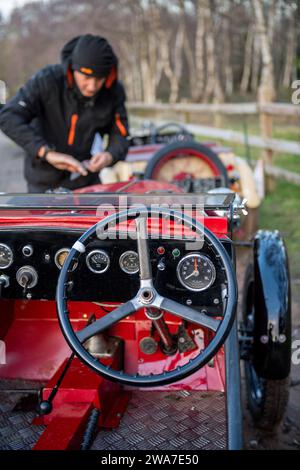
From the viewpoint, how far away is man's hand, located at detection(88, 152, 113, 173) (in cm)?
442

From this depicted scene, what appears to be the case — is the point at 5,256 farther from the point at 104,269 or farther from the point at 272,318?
the point at 272,318

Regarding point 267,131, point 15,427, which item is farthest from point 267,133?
point 15,427

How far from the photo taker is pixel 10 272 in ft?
8.75

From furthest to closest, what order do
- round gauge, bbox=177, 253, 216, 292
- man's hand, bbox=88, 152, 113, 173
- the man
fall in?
man's hand, bbox=88, 152, 113, 173 < the man < round gauge, bbox=177, 253, 216, 292

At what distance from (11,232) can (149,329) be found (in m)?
1.02

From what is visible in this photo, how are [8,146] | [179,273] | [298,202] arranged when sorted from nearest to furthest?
1. [179,273]
2. [298,202]
3. [8,146]

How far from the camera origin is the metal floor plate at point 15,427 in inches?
103

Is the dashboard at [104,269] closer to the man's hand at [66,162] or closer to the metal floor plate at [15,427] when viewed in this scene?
the metal floor plate at [15,427]

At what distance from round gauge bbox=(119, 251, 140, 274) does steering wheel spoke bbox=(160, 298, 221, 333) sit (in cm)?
29

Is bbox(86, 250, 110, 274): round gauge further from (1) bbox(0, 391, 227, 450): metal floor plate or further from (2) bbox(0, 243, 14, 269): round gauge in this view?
(1) bbox(0, 391, 227, 450): metal floor plate

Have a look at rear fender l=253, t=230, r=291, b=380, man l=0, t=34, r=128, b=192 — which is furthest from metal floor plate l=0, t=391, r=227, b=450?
man l=0, t=34, r=128, b=192

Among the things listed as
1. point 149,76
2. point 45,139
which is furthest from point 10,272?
point 149,76

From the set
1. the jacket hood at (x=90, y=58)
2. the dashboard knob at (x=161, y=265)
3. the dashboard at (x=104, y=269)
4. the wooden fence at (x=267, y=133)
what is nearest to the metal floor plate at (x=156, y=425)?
the dashboard at (x=104, y=269)
